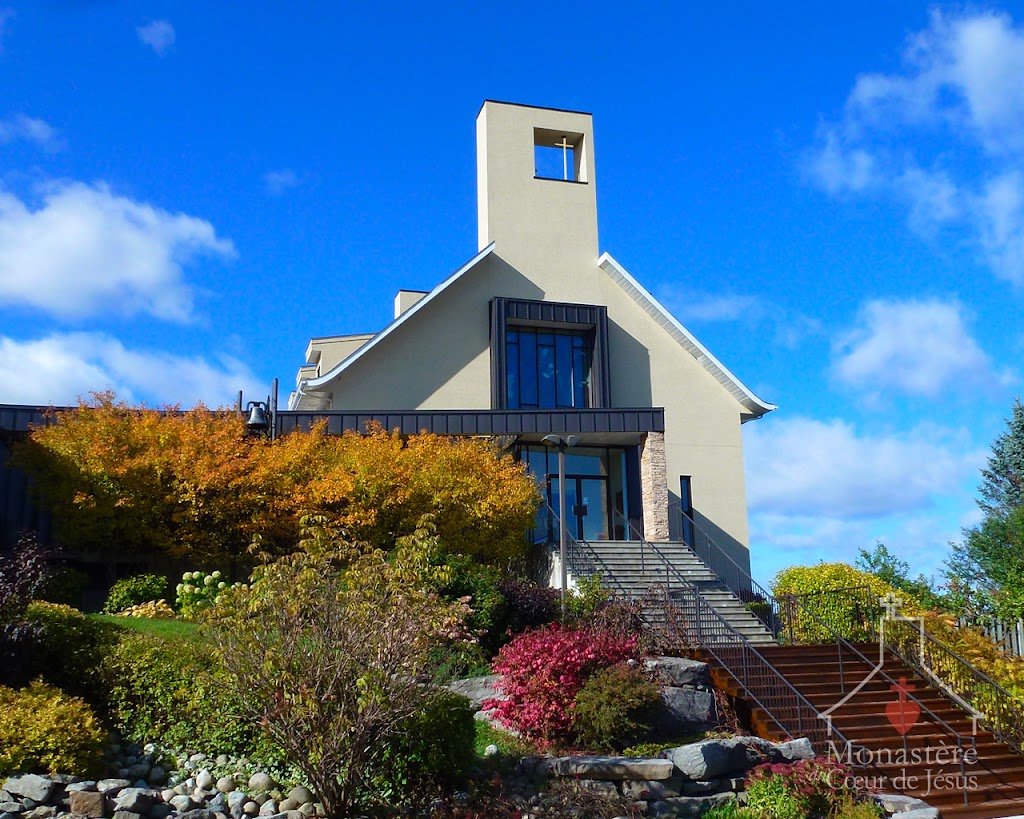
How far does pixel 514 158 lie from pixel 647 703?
2074 centimetres

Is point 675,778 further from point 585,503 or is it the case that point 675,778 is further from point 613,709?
point 585,503

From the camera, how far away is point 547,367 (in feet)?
95.0

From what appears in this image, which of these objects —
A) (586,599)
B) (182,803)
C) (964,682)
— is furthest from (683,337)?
(182,803)

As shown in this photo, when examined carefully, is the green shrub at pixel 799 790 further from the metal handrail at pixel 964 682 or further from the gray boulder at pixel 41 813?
the gray boulder at pixel 41 813

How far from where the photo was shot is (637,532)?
25.2m

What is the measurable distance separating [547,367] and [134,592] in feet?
47.2

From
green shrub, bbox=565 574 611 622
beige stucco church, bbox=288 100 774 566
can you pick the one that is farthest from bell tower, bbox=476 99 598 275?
green shrub, bbox=565 574 611 622

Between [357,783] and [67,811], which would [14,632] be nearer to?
[67,811]

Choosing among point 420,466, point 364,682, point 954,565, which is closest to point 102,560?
point 420,466

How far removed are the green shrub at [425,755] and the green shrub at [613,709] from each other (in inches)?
86.8

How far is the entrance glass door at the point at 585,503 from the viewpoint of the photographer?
2655cm

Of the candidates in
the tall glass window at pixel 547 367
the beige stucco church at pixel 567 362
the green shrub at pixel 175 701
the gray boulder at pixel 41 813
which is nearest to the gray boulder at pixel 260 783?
the green shrub at pixel 175 701

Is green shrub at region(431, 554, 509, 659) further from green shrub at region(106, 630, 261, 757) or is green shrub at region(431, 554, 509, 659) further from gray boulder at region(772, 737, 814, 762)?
green shrub at region(106, 630, 261, 757)

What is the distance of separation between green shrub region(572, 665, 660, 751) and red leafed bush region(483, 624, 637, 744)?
195mm
